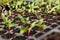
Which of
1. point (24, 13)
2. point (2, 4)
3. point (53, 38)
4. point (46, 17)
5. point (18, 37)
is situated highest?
point (2, 4)

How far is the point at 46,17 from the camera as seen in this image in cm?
214

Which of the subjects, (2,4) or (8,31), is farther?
(2,4)

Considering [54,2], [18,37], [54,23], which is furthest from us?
[54,2]

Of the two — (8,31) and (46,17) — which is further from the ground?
(46,17)

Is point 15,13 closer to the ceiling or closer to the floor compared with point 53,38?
closer to the ceiling

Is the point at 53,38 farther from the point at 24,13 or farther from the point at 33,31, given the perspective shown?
the point at 24,13

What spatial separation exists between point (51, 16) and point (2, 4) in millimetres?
707

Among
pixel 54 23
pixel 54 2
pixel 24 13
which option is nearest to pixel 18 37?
pixel 54 23

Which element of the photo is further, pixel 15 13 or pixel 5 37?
pixel 15 13

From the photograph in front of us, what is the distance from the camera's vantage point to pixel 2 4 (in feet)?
7.93

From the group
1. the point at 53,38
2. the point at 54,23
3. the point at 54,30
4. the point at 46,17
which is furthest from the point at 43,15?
the point at 53,38

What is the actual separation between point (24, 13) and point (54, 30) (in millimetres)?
635

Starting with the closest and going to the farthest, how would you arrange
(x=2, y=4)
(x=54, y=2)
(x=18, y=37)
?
(x=18, y=37) → (x=2, y=4) → (x=54, y=2)

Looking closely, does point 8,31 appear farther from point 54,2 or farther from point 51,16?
point 54,2
